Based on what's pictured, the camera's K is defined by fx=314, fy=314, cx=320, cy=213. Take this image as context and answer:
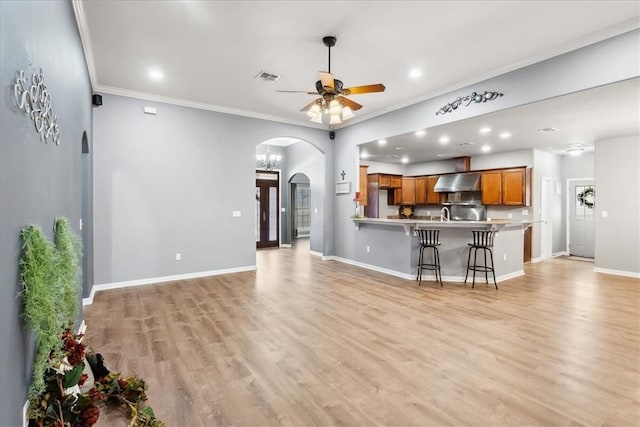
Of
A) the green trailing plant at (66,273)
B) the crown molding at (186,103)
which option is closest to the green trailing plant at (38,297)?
the green trailing plant at (66,273)

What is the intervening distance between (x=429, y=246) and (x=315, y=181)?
405cm

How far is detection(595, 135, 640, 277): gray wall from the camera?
6.12 m

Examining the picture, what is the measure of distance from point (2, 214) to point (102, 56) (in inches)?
155

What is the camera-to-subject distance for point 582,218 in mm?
8484

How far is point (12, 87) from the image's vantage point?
1199 mm

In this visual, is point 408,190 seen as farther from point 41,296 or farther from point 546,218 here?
point 41,296

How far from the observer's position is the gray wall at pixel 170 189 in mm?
5055

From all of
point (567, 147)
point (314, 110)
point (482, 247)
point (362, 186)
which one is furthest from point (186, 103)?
point (567, 147)

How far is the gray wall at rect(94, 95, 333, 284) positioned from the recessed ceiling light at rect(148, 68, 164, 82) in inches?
33.8

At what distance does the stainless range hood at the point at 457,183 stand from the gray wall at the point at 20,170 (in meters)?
8.42

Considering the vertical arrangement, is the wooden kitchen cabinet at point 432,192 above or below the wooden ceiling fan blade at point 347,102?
below

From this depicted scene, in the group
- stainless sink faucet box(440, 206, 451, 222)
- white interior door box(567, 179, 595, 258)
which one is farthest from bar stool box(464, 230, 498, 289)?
white interior door box(567, 179, 595, 258)

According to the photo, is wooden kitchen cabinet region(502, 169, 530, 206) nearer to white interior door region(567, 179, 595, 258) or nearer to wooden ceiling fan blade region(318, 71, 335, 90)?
white interior door region(567, 179, 595, 258)

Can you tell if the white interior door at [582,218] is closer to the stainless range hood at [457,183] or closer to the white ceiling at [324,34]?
the stainless range hood at [457,183]
